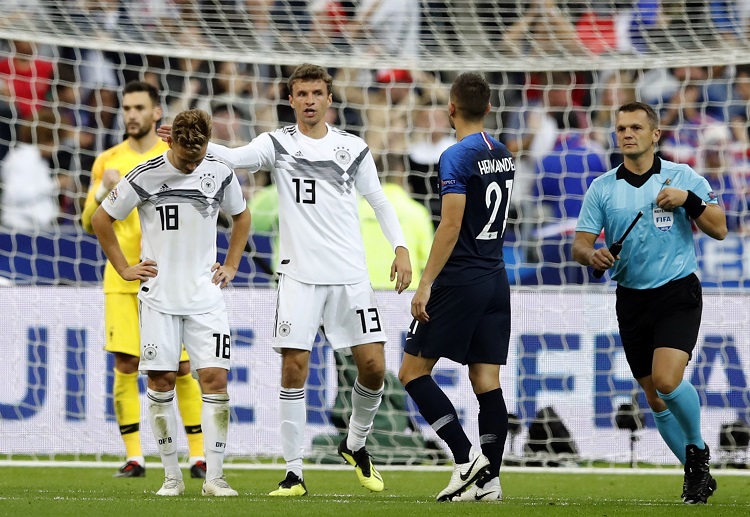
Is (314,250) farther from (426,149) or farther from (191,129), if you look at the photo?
(426,149)

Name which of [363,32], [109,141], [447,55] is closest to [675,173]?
[447,55]

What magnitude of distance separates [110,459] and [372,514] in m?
4.38

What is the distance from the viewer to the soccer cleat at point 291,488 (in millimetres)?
6469

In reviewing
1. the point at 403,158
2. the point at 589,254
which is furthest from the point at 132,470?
the point at 403,158

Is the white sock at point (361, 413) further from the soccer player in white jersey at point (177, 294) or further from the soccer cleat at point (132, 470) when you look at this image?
the soccer cleat at point (132, 470)

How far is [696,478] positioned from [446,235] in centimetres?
180

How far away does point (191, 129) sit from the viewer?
6168 mm

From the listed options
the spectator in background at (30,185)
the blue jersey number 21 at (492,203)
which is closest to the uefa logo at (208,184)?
the blue jersey number 21 at (492,203)

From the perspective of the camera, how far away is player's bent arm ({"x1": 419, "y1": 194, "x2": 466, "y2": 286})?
6215 millimetres

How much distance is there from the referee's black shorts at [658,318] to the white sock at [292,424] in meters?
1.75

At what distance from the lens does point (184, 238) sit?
21.1 ft

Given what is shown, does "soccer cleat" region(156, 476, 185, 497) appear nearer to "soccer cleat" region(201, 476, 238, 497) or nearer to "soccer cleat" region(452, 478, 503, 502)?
"soccer cleat" region(201, 476, 238, 497)

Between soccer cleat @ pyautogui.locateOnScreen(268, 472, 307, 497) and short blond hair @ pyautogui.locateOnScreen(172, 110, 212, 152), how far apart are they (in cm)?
173

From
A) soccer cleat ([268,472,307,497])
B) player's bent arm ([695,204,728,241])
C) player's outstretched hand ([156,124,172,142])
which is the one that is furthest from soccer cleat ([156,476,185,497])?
player's bent arm ([695,204,728,241])
